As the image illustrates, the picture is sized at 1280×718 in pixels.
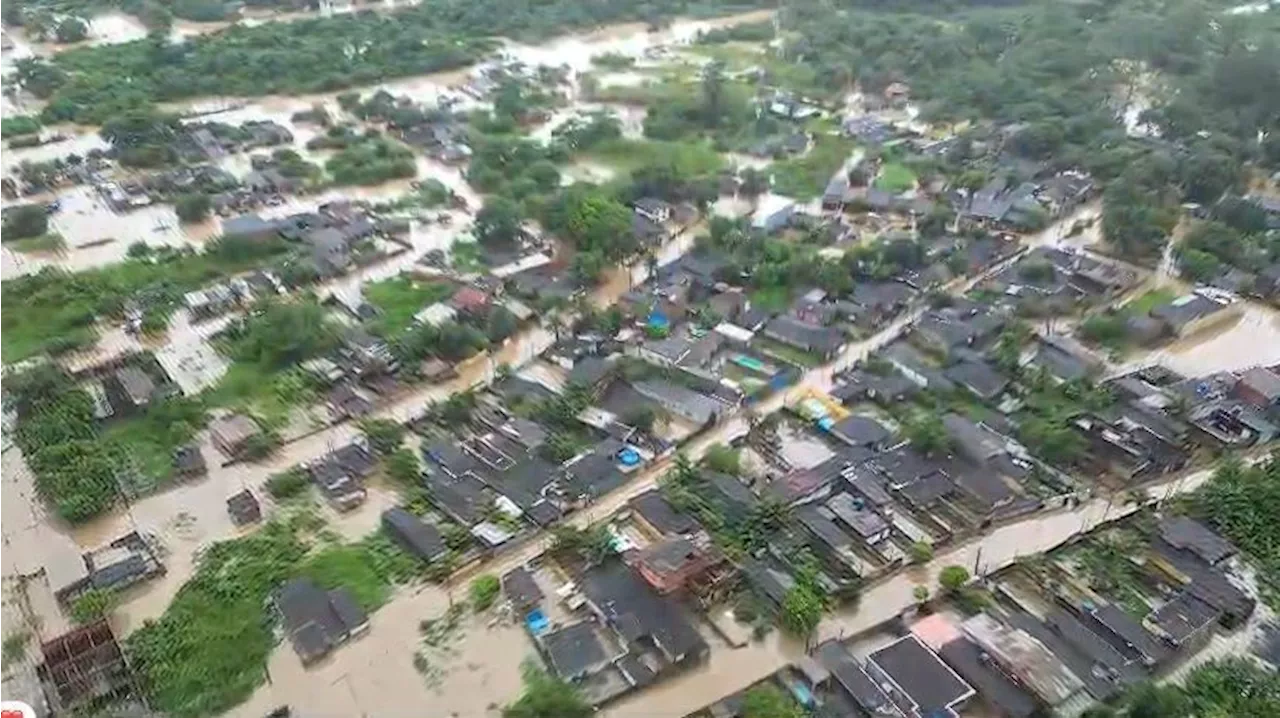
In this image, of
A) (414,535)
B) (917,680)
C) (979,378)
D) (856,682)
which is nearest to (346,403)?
(414,535)

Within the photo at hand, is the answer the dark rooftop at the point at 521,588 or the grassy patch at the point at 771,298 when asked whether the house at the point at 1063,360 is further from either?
the dark rooftop at the point at 521,588

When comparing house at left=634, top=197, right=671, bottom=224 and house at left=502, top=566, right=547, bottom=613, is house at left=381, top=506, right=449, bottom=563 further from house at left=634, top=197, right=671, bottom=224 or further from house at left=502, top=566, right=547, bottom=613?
house at left=634, top=197, right=671, bottom=224

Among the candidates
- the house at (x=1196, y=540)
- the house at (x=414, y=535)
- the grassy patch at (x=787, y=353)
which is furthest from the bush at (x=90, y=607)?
the house at (x=1196, y=540)

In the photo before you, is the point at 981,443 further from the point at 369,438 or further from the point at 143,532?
the point at 143,532

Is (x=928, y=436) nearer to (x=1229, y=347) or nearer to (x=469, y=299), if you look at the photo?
(x=1229, y=347)

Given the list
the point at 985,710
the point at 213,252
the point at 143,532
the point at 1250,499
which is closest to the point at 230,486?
the point at 143,532
